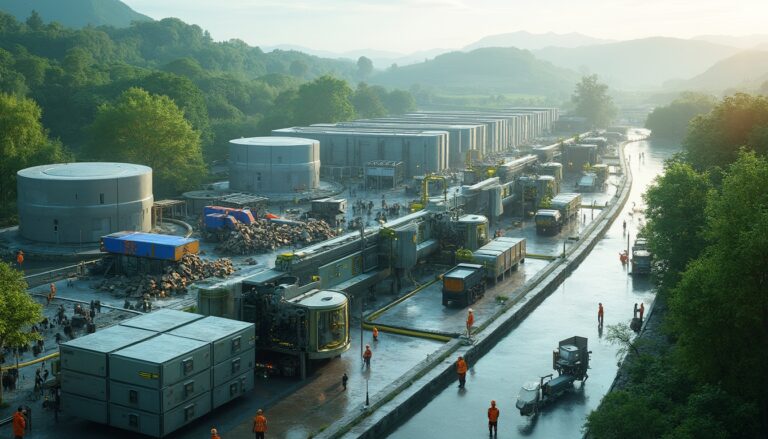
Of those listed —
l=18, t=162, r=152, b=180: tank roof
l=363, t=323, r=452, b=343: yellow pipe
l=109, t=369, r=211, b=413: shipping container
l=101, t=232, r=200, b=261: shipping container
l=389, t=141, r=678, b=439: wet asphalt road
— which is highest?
l=18, t=162, r=152, b=180: tank roof

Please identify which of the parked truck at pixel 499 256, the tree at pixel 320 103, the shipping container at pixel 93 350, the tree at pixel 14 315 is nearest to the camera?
the shipping container at pixel 93 350

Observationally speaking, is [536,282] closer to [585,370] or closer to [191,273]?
[585,370]

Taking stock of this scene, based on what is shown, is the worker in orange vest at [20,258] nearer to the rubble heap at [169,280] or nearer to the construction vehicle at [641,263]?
the rubble heap at [169,280]

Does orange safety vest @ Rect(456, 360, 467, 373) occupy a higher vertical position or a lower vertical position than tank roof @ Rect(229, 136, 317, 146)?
lower

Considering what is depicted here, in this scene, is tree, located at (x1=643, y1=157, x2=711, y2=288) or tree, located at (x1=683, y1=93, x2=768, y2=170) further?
tree, located at (x1=683, y1=93, x2=768, y2=170)

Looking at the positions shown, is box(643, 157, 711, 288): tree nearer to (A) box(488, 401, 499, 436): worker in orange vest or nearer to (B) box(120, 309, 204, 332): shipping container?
(A) box(488, 401, 499, 436): worker in orange vest

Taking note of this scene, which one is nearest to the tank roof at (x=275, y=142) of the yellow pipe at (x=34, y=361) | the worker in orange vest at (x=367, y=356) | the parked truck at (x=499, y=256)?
the parked truck at (x=499, y=256)

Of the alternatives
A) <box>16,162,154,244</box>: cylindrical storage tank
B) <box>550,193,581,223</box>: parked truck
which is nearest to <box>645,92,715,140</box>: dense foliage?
<box>550,193,581,223</box>: parked truck
